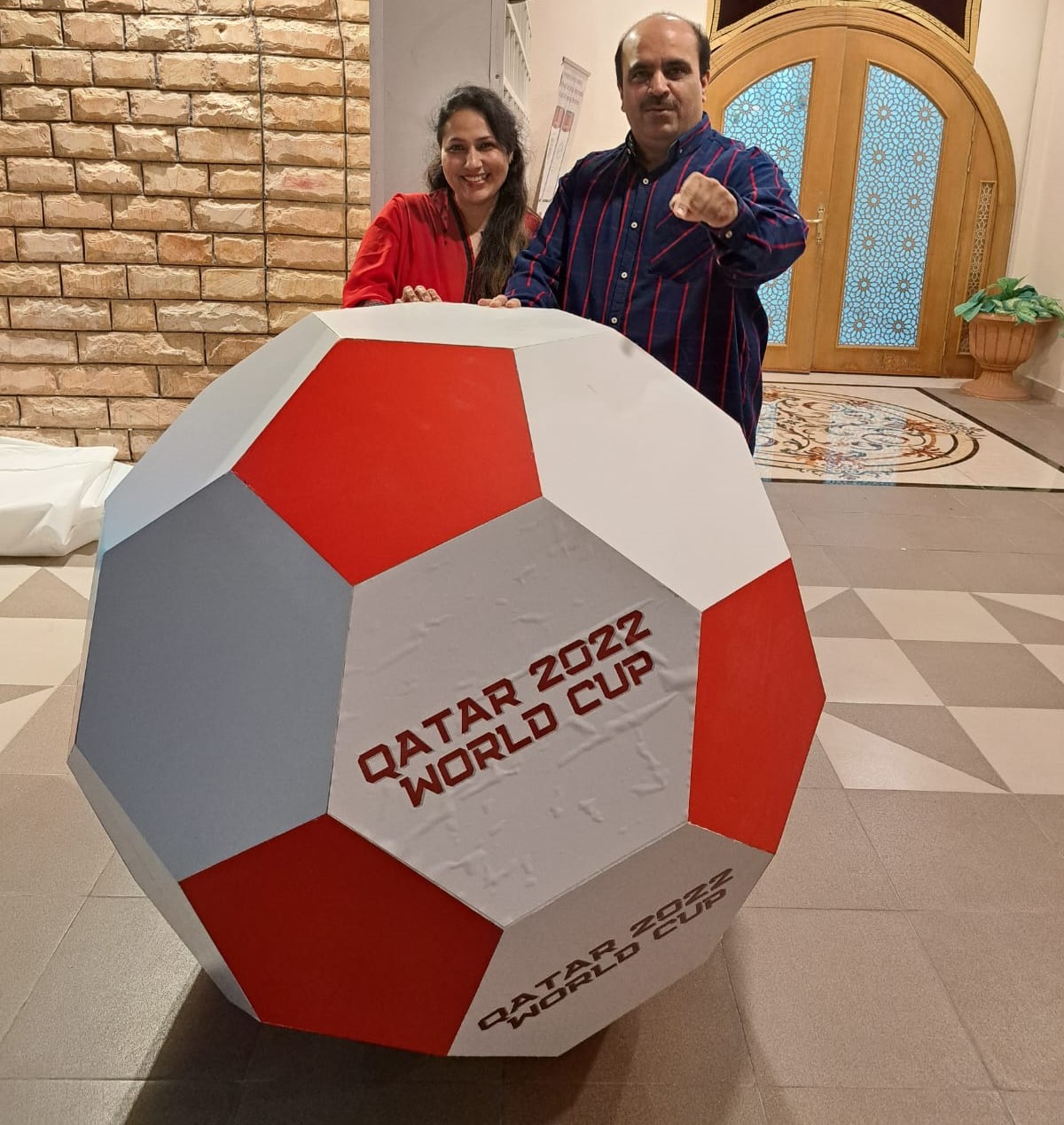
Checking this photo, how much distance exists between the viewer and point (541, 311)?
151 cm

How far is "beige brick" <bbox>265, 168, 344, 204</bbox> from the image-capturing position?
391 cm

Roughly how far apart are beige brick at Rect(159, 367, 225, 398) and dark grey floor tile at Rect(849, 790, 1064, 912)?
122 inches

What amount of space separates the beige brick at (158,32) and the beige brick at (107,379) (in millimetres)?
1191

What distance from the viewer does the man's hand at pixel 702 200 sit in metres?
1.57

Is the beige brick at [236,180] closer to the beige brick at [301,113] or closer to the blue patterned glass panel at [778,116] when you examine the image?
the beige brick at [301,113]

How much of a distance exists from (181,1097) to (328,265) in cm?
324

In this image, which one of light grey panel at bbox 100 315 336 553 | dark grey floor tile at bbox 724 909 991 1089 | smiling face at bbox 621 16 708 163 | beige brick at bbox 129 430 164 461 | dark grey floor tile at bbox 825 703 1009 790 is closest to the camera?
light grey panel at bbox 100 315 336 553

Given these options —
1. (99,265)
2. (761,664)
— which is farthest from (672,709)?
(99,265)

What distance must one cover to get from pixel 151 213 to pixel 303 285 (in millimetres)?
623

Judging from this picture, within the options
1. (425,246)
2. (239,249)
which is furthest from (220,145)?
(425,246)

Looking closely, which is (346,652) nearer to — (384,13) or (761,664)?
(761,664)

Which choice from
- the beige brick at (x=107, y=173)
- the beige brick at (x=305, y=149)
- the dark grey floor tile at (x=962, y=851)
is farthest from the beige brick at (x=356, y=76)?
the dark grey floor tile at (x=962, y=851)

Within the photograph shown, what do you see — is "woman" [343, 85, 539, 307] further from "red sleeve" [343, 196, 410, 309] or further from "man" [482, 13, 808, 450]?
"man" [482, 13, 808, 450]

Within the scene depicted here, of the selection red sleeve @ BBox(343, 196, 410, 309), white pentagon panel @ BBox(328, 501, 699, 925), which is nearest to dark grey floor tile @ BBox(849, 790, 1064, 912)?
white pentagon panel @ BBox(328, 501, 699, 925)
